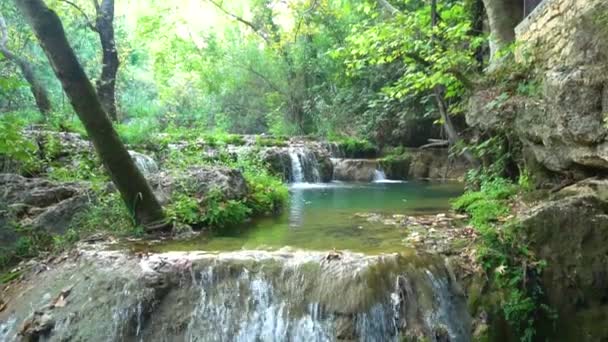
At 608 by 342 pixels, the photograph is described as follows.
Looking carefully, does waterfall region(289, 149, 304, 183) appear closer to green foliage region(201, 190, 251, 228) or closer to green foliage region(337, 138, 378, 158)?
green foliage region(337, 138, 378, 158)

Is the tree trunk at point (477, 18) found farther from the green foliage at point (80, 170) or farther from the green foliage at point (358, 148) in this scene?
the green foliage at point (80, 170)

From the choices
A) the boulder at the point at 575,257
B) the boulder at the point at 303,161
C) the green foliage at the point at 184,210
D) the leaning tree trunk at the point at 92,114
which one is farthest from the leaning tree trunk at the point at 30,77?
the boulder at the point at 575,257

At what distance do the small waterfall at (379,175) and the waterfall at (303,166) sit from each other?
1.88m

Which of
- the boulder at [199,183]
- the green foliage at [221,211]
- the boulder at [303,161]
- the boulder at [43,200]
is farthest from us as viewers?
the boulder at [303,161]

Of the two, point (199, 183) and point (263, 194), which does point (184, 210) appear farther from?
point (263, 194)

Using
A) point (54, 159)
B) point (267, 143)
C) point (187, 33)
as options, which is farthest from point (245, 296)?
point (187, 33)

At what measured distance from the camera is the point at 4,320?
4023mm

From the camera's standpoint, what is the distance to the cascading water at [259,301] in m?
3.79

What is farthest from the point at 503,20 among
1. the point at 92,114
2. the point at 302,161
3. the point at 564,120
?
the point at 302,161

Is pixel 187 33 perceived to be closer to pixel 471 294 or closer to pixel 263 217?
pixel 263 217

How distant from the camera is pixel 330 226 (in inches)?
236

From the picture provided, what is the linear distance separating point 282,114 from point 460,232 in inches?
632

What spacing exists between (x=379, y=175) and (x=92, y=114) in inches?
409

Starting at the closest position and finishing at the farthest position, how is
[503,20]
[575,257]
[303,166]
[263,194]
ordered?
[575,257] < [503,20] < [263,194] < [303,166]
